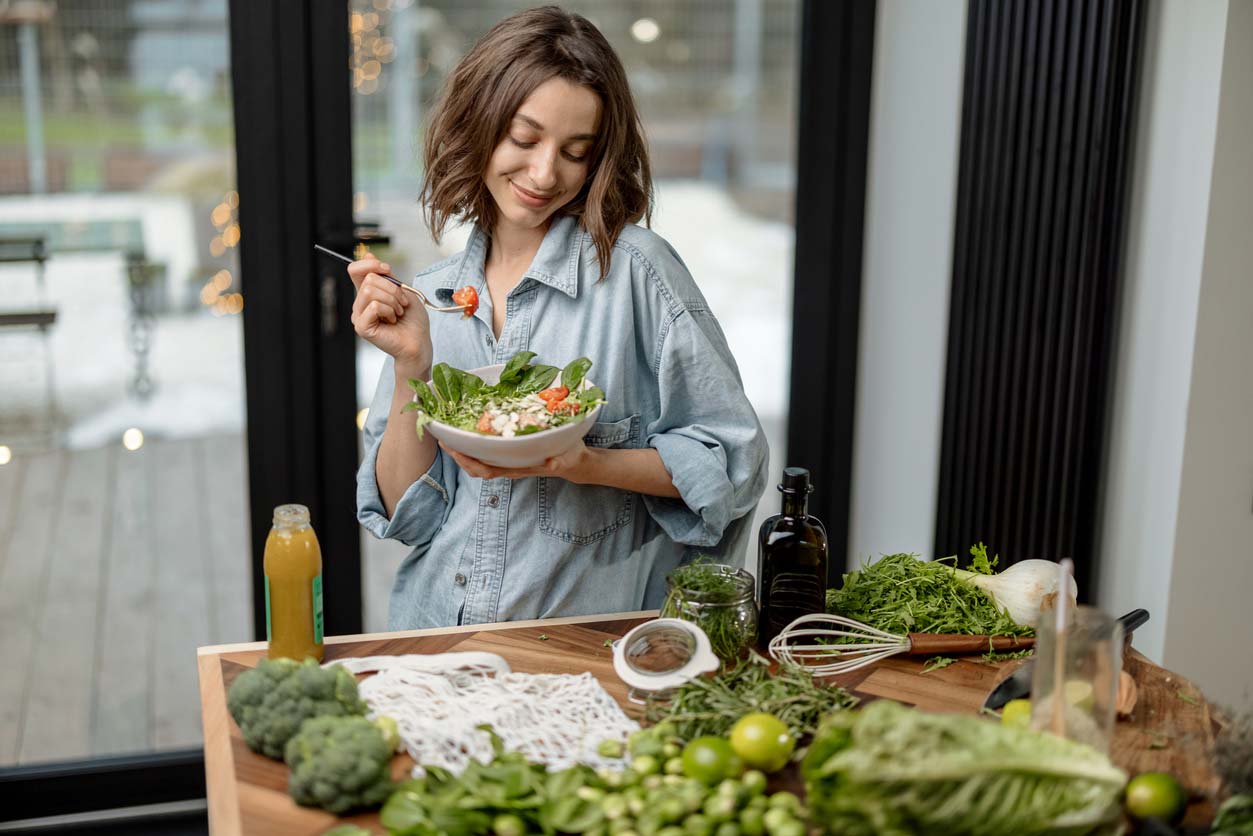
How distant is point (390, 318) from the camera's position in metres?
1.78

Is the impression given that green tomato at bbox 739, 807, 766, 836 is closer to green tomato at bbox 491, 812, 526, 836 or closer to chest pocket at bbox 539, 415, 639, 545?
green tomato at bbox 491, 812, 526, 836

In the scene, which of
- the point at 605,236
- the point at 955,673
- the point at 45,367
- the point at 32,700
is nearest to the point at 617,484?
the point at 605,236

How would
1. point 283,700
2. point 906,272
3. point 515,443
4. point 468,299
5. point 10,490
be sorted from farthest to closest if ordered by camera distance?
point 906,272
point 10,490
point 468,299
point 515,443
point 283,700

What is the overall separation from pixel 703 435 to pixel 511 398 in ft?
0.94

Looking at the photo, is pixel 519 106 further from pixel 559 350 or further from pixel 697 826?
pixel 697 826

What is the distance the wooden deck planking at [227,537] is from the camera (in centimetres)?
296

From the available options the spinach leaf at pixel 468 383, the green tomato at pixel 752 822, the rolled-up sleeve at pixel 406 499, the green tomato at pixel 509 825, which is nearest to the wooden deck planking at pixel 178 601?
the rolled-up sleeve at pixel 406 499

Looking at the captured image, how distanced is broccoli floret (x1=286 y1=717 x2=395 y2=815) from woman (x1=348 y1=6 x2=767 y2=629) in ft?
1.60

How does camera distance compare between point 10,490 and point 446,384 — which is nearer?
point 446,384

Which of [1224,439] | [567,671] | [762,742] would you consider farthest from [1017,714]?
[1224,439]

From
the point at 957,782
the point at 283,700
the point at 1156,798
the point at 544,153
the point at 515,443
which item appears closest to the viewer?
the point at 957,782

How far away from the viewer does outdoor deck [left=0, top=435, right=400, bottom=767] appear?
2887 millimetres

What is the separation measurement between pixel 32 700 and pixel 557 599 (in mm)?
1640

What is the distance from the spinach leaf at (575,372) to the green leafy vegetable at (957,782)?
67cm
